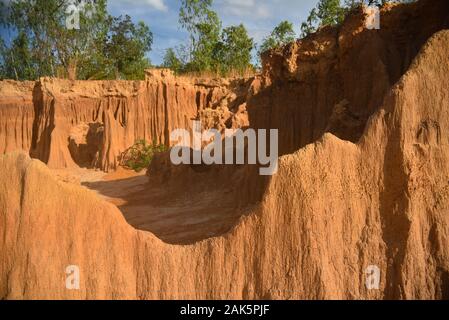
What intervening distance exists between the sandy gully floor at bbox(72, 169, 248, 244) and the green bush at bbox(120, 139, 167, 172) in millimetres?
2740

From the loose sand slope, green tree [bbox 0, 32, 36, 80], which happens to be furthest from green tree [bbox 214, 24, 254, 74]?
the loose sand slope

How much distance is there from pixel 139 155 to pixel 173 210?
9.06m

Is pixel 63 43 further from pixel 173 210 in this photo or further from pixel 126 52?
pixel 173 210

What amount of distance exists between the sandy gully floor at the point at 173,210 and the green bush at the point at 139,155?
8.99 ft

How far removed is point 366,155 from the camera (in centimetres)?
533

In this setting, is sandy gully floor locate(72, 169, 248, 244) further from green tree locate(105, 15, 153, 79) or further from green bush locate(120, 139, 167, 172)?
green tree locate(105, 15, 153, 79)

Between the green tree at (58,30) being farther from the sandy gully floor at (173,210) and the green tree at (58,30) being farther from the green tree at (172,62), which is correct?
the sandy gully floor at (173,210)

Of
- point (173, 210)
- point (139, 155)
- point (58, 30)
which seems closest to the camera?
point (173, 210)

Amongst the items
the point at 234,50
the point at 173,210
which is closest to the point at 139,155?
the point at 173,210

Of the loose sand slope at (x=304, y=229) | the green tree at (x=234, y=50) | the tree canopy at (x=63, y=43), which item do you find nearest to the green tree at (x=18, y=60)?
the tree canopy at (x=63, y=43)

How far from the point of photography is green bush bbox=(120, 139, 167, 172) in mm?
19969

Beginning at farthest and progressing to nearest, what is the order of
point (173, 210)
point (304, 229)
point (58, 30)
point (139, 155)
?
point (58, 30) < point (139, 155) < point (173, 210) < point (304, 229)

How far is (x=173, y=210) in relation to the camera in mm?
11859
